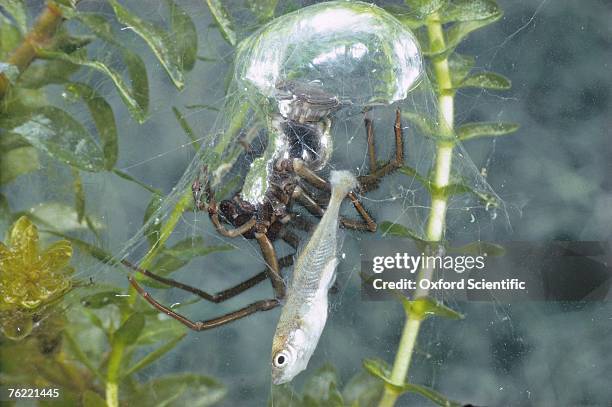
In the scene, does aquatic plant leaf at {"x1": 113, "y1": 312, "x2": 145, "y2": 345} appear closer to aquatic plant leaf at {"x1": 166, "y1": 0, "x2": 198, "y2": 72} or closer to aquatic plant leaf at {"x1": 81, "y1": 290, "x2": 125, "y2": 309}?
aquatic plant leaf at {"x1": 81, "y1": 290, "x2": 125, "y2": 309}

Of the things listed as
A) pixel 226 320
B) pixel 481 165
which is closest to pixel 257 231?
pixel 226 320

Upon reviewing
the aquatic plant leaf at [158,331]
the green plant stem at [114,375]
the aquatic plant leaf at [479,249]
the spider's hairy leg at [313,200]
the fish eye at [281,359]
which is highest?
the spider's hairy leg at [313,200]

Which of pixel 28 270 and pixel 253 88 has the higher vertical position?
pixel 253 88

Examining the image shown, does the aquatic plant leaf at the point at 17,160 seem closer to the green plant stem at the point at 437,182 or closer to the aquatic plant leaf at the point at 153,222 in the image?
the aquatic plant leaf at the point at 153,222

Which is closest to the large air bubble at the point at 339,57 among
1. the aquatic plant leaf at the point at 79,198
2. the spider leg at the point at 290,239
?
the spider leg at the point at 290,239

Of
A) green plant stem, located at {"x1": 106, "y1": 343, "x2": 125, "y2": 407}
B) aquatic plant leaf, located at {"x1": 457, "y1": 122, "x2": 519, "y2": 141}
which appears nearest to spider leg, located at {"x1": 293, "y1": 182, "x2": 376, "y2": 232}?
aquatic plant leaf, located at {"x1": 457, "y1": 122, "x2": 519, "y2": 141}

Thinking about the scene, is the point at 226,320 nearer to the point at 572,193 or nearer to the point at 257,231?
the point at 257,231

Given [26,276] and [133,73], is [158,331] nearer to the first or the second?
[26,276]
